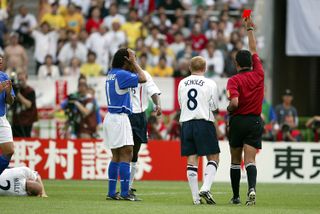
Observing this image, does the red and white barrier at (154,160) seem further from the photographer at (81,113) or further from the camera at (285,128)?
the camera at (285,128)

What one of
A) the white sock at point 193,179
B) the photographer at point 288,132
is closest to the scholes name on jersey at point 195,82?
the white sock at point 193,179

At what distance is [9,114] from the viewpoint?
27875 millimetres

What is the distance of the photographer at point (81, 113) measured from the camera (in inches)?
1054

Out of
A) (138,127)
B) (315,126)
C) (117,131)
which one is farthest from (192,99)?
(315,126)

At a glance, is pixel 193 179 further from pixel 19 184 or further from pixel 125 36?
pixel 125 36

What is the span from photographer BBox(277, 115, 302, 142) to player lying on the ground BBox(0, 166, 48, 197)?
34.0ft

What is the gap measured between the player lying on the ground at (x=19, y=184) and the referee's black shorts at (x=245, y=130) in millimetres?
3523

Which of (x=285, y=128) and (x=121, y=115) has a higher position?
(x=121, y=115)

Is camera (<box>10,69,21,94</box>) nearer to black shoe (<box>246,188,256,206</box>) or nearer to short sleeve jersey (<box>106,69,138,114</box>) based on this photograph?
short sleeve jersey (<box>106,69,138,114</box>)

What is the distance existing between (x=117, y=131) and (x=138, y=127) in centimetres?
168

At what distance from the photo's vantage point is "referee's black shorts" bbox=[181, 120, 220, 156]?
16.5 meters

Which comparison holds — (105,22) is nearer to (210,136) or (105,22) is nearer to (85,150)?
(85,150)

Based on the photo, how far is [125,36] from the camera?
31.1 metres

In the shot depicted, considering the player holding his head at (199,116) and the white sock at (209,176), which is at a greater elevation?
the player holding his head at (199,116)
